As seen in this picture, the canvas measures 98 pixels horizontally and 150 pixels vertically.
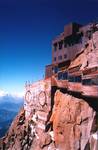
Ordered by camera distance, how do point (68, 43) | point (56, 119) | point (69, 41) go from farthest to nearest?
point (68, 43), point (69, 41), point (56, 119)

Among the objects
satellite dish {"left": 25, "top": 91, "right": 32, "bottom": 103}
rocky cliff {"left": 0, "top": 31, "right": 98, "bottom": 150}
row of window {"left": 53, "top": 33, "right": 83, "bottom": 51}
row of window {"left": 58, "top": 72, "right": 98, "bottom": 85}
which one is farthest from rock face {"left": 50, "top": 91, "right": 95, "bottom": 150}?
row of window {"left": 53, "top": 33, "right": 83, "bottom": 51}

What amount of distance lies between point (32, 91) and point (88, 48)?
79.9 ft

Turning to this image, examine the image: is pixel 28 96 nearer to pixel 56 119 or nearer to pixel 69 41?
pixel 69 41

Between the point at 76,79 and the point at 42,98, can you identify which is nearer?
the point at 76,79

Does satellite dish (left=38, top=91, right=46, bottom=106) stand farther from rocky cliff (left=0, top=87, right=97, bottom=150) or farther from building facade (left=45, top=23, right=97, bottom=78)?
building facade (left=45, top=23, right=97, bottom=78)

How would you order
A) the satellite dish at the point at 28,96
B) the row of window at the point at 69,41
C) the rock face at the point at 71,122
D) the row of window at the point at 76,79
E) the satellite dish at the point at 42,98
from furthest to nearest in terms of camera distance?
the row of window at the point at 69,41
the satellite dish at the point at 28,96
the satellite dish at the point at 42,98
the rock face at the point at 71,122
the row of window at the point at 76,79

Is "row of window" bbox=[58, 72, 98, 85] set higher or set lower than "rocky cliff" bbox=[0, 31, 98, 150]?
higher

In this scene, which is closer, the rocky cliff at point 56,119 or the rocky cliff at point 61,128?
the rocky cliff at point 61,128

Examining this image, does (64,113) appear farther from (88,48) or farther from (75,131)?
(88,48)

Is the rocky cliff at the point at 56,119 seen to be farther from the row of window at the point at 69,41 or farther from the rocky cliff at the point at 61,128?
the row of window at the point at 69,41

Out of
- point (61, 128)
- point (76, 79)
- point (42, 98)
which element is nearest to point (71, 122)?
point (61, 128)

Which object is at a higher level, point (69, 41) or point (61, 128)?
point (69, 41)

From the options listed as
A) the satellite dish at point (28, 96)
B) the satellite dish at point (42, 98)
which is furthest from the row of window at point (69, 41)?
the satellite dish at point (42, 98)

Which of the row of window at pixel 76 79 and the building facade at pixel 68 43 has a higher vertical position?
the building facade at pixel 68 43
